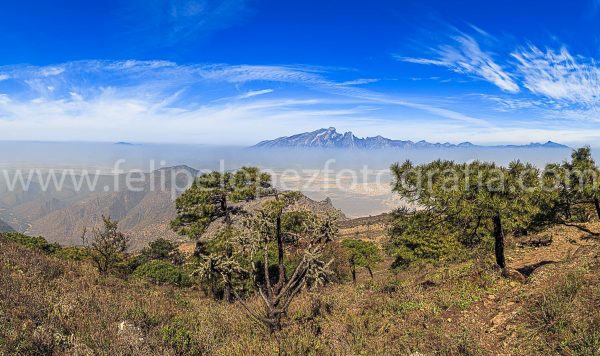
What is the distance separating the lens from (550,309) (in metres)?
8.81

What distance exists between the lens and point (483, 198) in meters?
13.6

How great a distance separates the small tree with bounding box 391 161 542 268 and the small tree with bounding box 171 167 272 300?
12.4m

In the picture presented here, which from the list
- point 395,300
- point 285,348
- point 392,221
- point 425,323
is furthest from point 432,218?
point 285,348

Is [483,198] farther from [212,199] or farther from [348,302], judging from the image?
[212,199]

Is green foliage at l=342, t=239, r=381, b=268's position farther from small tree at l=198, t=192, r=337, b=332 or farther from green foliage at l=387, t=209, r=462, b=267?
small tree at l=198, t=192, r=337, b=332

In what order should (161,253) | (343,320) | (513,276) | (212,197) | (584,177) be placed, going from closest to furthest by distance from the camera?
(343,320) → (513,276) → (584,177) → (212,197) → (161,253)

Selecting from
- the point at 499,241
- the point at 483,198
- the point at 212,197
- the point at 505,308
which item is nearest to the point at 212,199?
the point at 212,197

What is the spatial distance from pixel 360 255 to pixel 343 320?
2310cm

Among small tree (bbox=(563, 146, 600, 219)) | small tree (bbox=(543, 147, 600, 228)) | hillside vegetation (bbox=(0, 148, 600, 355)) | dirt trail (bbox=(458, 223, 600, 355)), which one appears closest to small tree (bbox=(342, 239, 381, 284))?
hillside vegetation (bbox=(0, 148, 600, 355))

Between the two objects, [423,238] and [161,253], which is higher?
[423,238]

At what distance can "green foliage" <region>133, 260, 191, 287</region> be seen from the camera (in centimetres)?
3334

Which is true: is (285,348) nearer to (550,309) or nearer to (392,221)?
(550,309)

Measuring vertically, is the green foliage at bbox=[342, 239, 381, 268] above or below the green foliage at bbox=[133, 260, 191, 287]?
above

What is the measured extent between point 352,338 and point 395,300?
12.7ft
